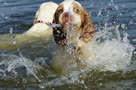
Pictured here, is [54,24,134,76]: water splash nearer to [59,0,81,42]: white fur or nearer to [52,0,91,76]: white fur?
[52,0,91,76]: white fur

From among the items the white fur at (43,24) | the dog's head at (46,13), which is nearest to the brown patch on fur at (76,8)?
the white fur at (43,24)

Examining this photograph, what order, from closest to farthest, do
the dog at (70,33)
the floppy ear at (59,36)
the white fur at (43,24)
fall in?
the dog at (70,33) → the floppy ear at (59,36) → the white fur at (43,24)

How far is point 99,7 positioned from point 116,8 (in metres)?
0.67

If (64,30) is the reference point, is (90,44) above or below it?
below

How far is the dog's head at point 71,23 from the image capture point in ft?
12.7

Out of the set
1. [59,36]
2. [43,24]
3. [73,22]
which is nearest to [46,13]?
[43,24]

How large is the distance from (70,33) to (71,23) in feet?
0.88

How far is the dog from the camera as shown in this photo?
12.8 feet

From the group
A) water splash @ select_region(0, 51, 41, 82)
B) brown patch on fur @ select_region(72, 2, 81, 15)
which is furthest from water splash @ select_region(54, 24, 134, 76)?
brown patch on fur @ select_region(72, 2, 81, 15)

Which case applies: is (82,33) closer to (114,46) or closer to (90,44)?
(90,44)

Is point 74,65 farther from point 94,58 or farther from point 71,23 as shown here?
point 71,23

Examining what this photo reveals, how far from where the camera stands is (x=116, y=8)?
8.95 metres

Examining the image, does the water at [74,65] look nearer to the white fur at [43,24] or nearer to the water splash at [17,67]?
the water splash at [17,67]

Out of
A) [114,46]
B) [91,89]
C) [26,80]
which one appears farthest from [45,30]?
[91,89]
